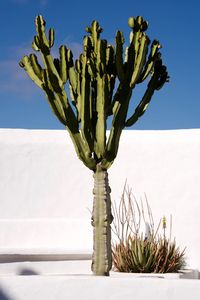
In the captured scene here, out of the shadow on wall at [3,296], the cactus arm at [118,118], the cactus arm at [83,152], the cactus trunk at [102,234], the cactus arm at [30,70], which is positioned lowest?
the shadow on wall at [3,296]

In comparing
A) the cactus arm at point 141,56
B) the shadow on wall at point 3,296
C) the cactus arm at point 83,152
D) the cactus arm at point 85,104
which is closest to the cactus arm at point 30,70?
the cactus arm at point 85,104

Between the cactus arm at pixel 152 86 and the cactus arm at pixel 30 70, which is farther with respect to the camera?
the cactus arm at pixel 152 86

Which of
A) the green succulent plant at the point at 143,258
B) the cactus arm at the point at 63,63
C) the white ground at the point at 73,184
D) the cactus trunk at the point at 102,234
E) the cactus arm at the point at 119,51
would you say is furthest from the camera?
the white ground at the point at 73,184

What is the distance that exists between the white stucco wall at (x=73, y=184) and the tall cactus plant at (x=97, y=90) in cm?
399

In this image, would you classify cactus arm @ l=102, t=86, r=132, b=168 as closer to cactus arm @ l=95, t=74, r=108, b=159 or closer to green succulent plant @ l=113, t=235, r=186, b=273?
cactus arm @ l=95, t=74, r=108, b=159

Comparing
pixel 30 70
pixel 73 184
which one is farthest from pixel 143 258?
pixel 73 184

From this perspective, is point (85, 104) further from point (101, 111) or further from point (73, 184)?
point (73, 184)

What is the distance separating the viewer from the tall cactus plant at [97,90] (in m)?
6.96

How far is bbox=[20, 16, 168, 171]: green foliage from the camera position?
6953 millimetres

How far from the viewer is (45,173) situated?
468 inches

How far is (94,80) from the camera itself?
23.4 ft

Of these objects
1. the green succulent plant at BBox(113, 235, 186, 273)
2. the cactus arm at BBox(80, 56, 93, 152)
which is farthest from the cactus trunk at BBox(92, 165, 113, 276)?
the green succulent plant at BBox(113, 235, 186, 273)

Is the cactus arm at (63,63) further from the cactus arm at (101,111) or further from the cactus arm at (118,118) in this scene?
the cactus arm at (118,118)

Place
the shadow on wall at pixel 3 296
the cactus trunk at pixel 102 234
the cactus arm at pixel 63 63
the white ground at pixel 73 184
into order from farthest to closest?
the white ground at pixel 73 184 → the cactus arm at pixel 63 63 → the cactus trunk at pixel 102 234 → the shadow on wall at pixel 3 296
